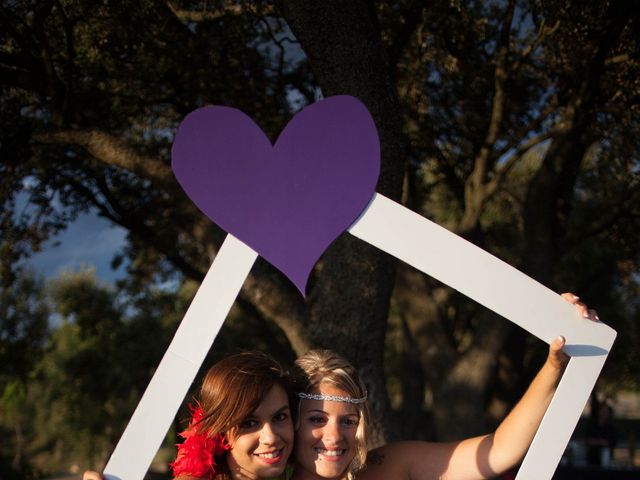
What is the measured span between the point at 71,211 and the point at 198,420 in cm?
761

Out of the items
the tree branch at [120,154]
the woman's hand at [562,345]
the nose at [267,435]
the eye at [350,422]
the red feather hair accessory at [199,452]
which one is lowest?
the red feather hair accessory at [199,452]

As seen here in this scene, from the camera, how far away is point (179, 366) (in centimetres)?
274

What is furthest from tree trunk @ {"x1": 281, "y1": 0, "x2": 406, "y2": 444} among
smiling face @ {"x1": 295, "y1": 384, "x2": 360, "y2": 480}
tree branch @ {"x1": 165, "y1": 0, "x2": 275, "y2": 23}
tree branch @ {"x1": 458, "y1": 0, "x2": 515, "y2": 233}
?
tree branch @ {"x1": 458, "y1": 0, "x2": 515, "y2": 233}

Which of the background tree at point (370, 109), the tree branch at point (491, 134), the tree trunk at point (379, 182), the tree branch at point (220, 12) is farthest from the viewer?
the tree branch at point (491, 134)

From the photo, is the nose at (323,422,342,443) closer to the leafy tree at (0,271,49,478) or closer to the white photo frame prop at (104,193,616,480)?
the white photo frame prop at (104,193,616,480)

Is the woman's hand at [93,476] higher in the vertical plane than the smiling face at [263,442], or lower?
lower

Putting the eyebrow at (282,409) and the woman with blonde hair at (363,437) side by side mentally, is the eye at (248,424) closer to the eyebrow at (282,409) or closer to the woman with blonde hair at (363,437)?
the eyebrow at (282,409)

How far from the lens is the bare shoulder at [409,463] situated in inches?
121

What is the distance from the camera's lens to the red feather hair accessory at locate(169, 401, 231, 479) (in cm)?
268

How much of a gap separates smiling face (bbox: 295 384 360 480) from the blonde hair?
0.06ft

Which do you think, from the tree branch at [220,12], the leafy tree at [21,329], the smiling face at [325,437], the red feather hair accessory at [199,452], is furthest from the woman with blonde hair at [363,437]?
the leafy tree at [21,329]

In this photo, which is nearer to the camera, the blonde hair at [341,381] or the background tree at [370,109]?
the blonde hair at [341,381]

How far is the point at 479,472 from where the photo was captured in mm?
3037

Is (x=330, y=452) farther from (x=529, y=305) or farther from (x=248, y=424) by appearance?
(x=529, y=305)
